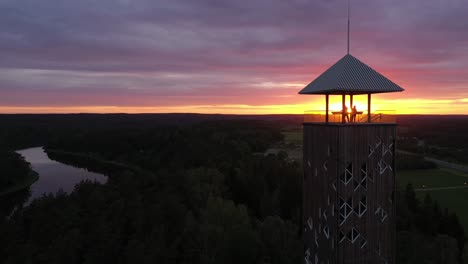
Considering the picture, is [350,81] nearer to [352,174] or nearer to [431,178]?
[352,174]

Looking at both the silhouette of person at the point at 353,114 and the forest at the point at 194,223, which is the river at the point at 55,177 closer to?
the forest at the point at 194,223

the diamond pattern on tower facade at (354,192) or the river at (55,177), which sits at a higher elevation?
the diamond pattern on tower facade at (354,192)

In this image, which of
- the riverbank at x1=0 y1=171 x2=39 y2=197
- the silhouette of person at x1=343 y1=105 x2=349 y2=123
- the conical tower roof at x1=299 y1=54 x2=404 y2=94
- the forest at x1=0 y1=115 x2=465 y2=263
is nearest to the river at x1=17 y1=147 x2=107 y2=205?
the riverbank at x1=0 y1=171 x2=39 y2=197

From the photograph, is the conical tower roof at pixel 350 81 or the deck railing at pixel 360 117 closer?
the conical tower roof at pixel 350 81

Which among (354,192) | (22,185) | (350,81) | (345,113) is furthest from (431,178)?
(22,185)

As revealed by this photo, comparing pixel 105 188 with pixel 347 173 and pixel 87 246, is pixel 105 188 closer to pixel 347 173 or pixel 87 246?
pixel 87 246

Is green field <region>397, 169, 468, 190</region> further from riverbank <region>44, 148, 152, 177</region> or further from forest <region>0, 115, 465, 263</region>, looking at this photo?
riverbank <region>44, 148, 152, 177</region>

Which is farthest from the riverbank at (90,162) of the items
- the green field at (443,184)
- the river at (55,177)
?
the green field at (443,184)
